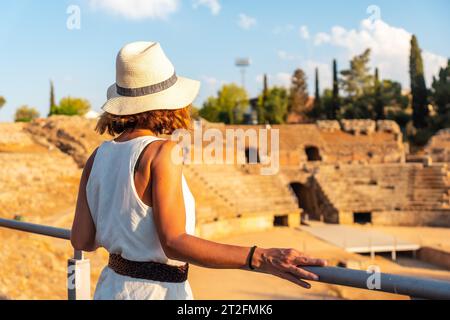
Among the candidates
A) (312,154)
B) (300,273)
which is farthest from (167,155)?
(312,154)

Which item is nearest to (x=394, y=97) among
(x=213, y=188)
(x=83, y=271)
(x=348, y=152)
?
(x=348, y=152)

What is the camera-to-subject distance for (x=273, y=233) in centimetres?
1870

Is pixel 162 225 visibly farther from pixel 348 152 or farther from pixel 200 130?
pixel 348 152

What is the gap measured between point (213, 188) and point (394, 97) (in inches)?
965

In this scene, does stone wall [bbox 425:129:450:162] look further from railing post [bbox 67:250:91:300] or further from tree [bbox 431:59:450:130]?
railing post [bbox 67:250:91:300]

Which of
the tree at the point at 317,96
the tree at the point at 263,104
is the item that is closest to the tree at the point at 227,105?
the tree at the point at 263,104

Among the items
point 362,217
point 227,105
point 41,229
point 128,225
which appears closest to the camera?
point 128,225

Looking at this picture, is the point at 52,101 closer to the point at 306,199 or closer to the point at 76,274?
the point at 306,199

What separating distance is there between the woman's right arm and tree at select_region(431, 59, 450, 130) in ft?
119

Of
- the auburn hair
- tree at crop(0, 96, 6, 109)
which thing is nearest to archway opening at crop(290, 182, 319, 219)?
the auburn hair

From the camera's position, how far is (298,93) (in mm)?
48094

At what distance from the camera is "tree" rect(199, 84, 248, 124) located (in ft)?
153

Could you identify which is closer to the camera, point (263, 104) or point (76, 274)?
point (76, 274)

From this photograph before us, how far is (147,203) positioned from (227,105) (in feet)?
153
